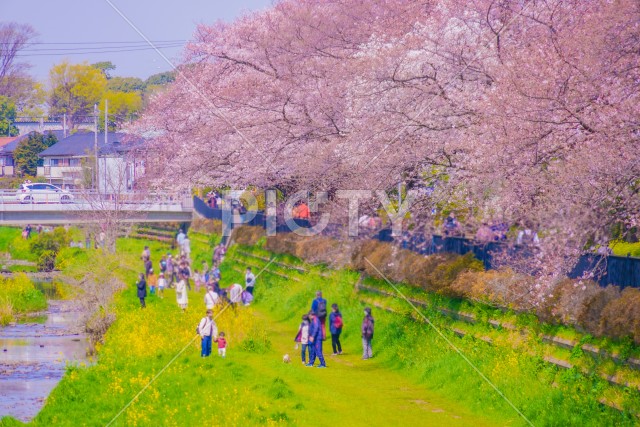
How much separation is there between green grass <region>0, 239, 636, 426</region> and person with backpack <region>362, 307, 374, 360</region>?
0.32 meters

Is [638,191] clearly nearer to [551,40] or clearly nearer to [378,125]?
[551,40]

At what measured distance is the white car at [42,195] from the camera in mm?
58188

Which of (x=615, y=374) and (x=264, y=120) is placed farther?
(x=264, y=120)

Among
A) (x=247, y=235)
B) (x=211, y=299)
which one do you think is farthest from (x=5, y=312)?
(x=247, y=235)

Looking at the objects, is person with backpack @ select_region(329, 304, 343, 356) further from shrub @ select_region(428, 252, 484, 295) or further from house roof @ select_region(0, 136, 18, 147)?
house roof @ select_region(0, 136, 18, 147)

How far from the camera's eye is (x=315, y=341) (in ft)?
82.3

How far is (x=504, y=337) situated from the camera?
21469 mm

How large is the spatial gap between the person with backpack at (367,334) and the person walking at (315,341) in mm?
1807

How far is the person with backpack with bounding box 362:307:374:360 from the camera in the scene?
26469 millimetres

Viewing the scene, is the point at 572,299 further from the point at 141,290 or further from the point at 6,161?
the point at 6,161

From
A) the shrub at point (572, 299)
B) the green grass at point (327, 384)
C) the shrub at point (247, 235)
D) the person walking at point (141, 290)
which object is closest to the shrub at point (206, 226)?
the shrub at point (247, 235)

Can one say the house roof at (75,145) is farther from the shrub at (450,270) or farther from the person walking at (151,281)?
the shrub at (450,270)

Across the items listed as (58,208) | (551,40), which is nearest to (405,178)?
(551,40)

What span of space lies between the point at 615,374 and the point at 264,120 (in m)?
19.7
